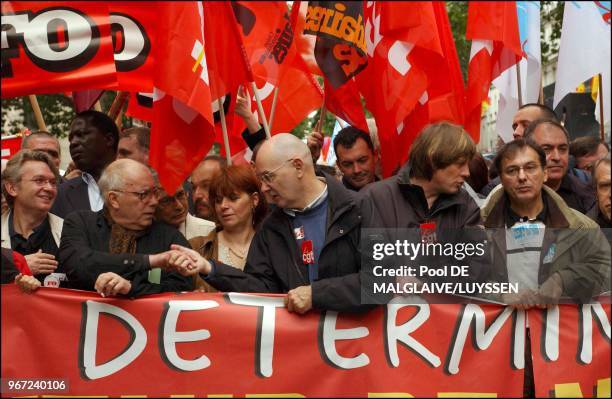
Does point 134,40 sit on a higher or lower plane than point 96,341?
higher

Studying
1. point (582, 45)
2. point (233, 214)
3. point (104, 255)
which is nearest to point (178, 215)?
point (233, 214)

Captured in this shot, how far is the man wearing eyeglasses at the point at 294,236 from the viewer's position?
18.2 ft

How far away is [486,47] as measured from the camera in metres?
8.21

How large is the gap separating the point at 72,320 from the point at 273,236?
121 centimetres

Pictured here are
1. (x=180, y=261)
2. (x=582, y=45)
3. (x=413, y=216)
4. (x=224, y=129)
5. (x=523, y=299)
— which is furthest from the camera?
(x=582, y=45)

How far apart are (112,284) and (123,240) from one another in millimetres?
453

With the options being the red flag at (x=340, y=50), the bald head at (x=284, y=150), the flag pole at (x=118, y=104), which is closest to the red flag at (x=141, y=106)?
the flag pole at (x=118, y=104)

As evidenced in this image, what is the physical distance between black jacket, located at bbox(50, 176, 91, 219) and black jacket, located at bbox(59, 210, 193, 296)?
1130mm

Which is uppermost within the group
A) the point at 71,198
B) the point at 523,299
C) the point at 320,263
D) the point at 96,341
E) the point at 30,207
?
the point at 71,198

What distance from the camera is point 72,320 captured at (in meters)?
5.57

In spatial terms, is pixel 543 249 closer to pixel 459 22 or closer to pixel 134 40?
pixel 134 40

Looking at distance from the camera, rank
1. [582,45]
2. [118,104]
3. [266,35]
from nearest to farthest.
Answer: [266,35] → [582,45] → [118,104]

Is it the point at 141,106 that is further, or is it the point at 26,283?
the point at 141,106

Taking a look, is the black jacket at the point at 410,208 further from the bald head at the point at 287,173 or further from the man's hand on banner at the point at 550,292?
the man's hand on banner at the point at 550,292
